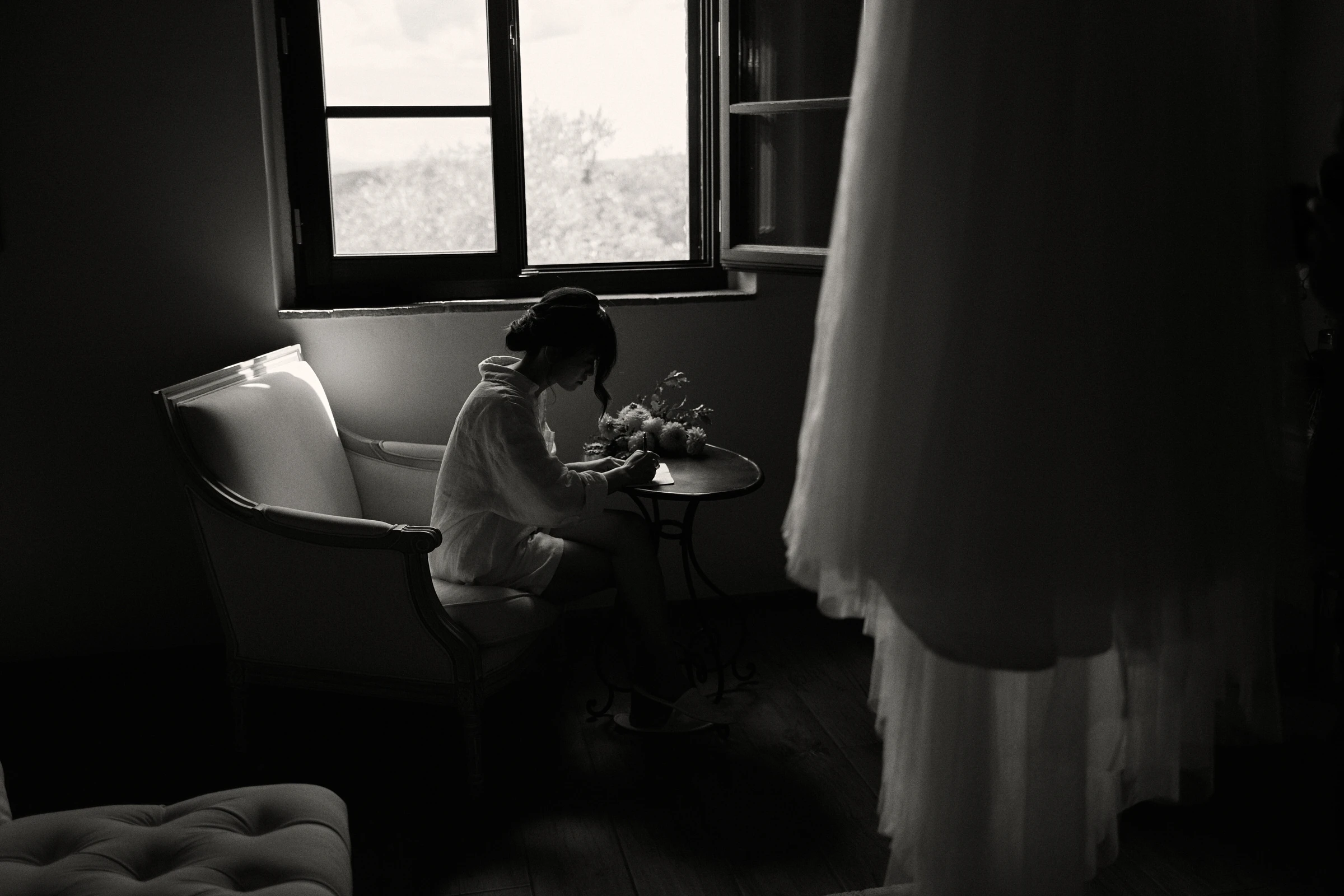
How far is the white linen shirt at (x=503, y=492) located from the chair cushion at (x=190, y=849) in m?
0.83

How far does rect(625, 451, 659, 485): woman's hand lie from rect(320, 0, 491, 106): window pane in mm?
1228

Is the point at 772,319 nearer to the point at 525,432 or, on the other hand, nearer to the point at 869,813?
the point at 525,432

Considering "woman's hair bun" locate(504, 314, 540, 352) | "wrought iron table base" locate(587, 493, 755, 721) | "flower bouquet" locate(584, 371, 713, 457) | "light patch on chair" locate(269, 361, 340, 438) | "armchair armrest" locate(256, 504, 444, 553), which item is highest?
"woman's hair bun" locate(504, 314, 540, 352)

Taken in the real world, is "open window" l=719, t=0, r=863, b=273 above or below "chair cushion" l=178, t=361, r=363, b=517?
above

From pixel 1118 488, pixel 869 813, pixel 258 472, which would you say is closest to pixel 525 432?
pixel 258 472

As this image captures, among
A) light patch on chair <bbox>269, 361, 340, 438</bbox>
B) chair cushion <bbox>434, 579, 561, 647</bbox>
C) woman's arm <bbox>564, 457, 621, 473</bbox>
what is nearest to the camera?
chair cushion <bbox>434, 579, 561, 647</bbox>

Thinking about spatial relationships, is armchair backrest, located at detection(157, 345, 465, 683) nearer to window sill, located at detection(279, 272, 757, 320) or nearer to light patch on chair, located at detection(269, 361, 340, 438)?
light patch on chair, located at detection(269, 361, 340, 438)

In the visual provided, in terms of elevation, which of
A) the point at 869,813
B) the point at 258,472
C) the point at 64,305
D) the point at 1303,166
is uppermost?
the point at 1303,166

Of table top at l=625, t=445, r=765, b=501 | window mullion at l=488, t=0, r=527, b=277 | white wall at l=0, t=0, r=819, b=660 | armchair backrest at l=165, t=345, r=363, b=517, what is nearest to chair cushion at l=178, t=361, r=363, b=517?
armchair backrest at l=165, t=345, r=363, b=517

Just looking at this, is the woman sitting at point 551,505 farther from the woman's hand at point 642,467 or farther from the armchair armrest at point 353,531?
the armchair armrest at point 353,531

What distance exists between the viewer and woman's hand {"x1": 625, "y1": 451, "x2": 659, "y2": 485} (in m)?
2.42

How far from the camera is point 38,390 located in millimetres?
2834

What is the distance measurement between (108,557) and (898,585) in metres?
2.58

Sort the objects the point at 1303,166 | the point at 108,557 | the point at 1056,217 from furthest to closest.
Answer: the point at 108,557
the point at 1303,166
the point at 1056,217
